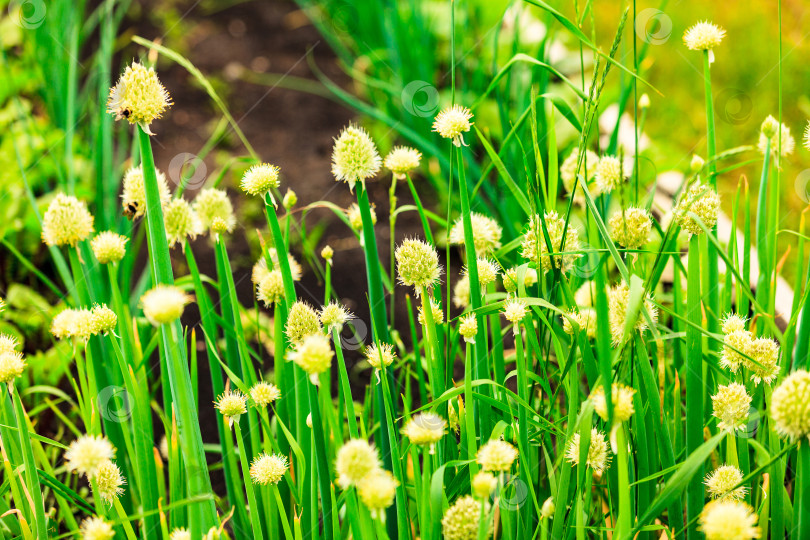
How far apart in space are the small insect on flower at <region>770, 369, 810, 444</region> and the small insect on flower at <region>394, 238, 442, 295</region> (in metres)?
0.51

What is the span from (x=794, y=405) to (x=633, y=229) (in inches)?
16.3

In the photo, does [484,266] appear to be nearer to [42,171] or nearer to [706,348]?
[706,348]

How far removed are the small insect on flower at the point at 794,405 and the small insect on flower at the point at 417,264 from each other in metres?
0.51

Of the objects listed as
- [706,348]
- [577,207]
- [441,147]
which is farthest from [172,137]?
[706,348]

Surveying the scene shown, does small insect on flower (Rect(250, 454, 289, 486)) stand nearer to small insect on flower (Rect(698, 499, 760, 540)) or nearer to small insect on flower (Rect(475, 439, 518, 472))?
small insect on flower (Rect(475, 439, 518, 472))

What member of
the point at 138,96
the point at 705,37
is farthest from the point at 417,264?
the point at 705,37

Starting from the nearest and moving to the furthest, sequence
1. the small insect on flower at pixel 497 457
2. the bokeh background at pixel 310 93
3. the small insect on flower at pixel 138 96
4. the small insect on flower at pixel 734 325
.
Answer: the small insect on flower at pixel 497 457 → the small insect on flower at pixel 138 96 → the small insect on flower at pixel 734 325 → the bokeh background at pixel 310 93

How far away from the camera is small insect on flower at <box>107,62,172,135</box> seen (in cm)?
95

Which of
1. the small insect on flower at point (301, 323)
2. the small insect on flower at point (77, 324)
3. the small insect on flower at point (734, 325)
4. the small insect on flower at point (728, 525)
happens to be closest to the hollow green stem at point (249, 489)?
the small insect on flower at point (301, 323)

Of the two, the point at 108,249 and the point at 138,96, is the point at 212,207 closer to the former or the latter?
the point at 108,249

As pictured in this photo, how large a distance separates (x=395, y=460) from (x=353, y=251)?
1630mm

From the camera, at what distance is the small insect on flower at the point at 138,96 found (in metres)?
0.95

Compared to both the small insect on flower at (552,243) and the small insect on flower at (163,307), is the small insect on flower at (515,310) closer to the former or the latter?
the small insect on flower at (552,243)

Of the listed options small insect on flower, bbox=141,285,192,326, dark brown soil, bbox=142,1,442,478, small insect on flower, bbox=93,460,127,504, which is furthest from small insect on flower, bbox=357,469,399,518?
dark brown soil, bbox=142,1,442,478
